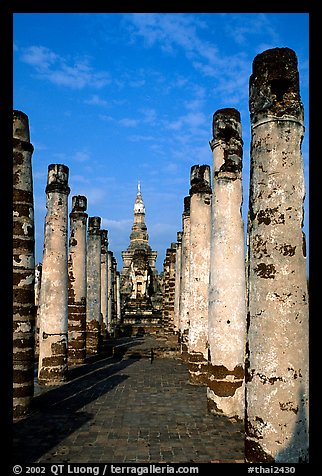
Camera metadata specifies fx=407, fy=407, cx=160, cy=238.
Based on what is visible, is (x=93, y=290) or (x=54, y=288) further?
(x=93, y=290)

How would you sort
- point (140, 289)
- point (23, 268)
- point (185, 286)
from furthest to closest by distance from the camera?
1. point (140, 289)
2. point (185, 286)
3. point (23, 268)

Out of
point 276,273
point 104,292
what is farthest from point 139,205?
point 276,273

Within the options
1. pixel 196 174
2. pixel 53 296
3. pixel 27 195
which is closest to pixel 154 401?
pixel 53 296

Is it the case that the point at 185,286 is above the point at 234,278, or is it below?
below

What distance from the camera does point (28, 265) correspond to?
9.95 meters

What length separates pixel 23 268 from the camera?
9.82 m

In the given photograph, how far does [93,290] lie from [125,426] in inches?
460

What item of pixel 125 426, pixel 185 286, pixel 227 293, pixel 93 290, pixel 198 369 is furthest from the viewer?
pixel 93 290

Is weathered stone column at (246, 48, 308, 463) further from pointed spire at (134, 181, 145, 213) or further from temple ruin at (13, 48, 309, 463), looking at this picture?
pointed spire at (134, 181, 145, 213)

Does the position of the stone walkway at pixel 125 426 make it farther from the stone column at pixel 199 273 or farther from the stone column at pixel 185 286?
the stone column at pixel 185 286

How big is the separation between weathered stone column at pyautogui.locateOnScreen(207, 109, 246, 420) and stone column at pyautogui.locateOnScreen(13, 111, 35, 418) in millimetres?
4304

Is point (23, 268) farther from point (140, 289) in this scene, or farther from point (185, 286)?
point (140, 289)

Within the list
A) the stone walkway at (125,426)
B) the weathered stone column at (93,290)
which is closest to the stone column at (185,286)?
the stone walkway at (125,426)

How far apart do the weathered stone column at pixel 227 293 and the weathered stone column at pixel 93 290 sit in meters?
10.8
